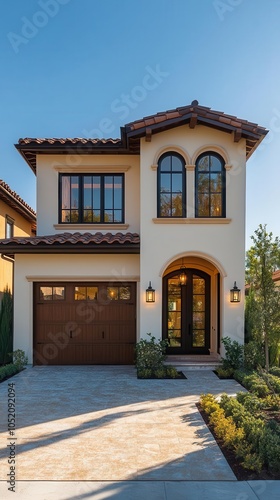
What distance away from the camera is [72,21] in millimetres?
10797

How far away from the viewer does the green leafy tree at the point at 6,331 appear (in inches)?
478

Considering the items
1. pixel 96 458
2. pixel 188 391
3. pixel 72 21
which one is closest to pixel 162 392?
pixel 188 391

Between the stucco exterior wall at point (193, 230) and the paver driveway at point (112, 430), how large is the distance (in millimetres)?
2202

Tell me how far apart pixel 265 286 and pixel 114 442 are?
17.8 feet

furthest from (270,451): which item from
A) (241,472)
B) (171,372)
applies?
(171,372)

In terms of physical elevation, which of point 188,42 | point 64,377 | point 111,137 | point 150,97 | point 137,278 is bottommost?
point 64,377

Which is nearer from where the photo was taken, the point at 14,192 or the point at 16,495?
the point at 16,495

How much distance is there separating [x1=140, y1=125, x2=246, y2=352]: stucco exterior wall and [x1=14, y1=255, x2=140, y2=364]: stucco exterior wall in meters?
0.87

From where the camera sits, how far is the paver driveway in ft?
16.0

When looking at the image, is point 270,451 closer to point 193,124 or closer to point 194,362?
point 194,362

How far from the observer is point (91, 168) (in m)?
13.1

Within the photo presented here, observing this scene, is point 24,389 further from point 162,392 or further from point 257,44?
point 257,44

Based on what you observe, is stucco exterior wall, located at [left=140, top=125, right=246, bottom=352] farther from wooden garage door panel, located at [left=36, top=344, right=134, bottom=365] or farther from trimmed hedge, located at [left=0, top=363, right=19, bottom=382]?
trimmed hedge, located at [left=0, top=363, right=19, bottom=382]

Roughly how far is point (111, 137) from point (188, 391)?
9.12 metres
